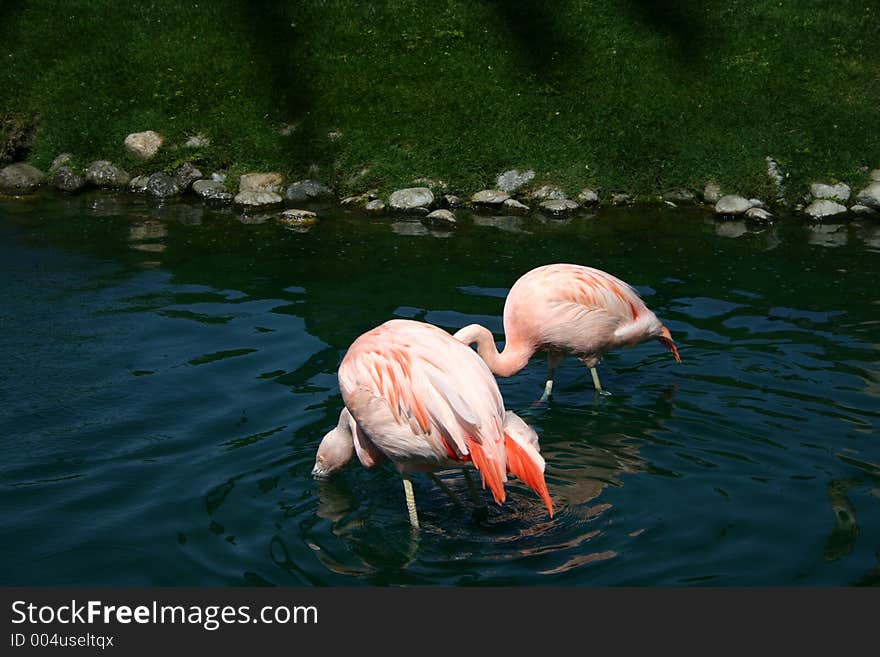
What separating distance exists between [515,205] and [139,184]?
389 centimetres

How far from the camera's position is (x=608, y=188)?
981 cm

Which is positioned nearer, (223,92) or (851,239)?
(851,239)

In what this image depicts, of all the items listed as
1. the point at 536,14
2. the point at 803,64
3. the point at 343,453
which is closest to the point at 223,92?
the point at 536,14

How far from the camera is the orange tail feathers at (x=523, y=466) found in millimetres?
3877

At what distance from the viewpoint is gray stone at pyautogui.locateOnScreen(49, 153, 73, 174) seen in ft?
35.0

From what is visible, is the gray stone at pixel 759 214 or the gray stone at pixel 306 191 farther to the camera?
the gray stone at pixel 306 191

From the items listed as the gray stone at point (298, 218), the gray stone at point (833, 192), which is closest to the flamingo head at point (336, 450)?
the gray stone at point (298, 218)

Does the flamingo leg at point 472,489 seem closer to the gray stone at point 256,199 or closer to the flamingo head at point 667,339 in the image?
the flamingo head at point 667,339

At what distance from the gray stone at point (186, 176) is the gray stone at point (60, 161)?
1224mm

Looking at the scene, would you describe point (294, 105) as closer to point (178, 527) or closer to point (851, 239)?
point (851, 239)

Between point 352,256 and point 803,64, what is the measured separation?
5551mm

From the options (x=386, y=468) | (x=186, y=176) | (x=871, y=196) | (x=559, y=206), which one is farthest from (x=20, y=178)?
(x=871, y=196)

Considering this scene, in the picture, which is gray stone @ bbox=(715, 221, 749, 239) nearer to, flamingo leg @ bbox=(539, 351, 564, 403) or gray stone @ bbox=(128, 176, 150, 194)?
flamingo leg @ bbox=(539, 351, 564, 403)

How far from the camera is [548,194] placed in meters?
9.74
